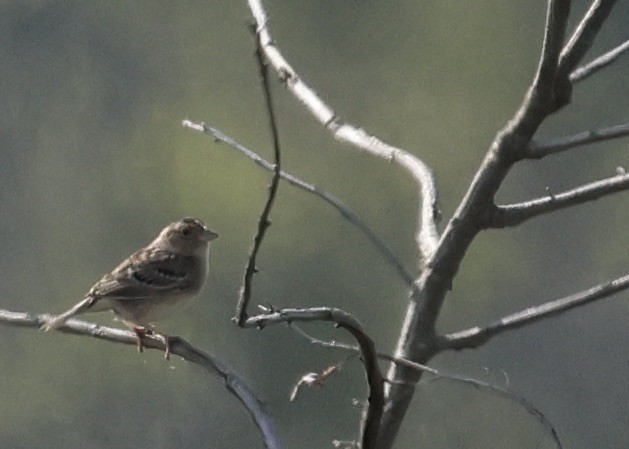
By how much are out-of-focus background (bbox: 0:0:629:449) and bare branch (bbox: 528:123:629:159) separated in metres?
5.89

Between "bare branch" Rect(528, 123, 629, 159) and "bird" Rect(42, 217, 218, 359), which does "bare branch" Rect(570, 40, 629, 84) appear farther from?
"bird" Rect(42, 217, 218, 359)

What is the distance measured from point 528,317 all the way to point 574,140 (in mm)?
300

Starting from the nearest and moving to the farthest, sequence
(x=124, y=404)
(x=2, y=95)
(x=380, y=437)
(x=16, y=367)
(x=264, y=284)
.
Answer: (x=380, y=437)
(x=264, y=284)
(x=124, y=404)
(x=16, y=367)
(x=2, y=95)

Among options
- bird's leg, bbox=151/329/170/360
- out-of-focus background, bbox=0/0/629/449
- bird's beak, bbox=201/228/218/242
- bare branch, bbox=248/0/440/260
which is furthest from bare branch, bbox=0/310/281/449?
out-of-focus background, bbox=0/0/629/449

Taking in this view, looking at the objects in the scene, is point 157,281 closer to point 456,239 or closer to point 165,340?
point 165,340

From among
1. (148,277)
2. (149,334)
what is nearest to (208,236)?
(148,277)

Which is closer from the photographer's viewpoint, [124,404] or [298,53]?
[124,404]

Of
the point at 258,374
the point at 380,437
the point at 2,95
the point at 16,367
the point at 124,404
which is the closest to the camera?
the point at 380,437

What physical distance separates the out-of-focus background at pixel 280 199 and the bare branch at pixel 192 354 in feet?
19.1

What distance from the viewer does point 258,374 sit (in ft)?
32.2

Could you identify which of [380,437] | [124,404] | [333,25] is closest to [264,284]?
[124,404]

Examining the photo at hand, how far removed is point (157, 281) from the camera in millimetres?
3969

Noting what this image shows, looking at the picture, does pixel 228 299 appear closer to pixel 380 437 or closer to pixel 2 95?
pixel 2 95

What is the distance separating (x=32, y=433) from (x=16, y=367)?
2.93 feet
